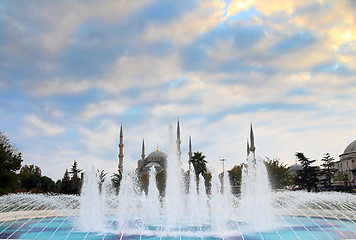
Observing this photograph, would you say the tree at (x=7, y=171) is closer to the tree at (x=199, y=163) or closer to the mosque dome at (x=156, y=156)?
the tree at (x=199, y=163)

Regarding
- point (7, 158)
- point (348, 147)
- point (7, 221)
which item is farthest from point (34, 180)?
point (348, 147)

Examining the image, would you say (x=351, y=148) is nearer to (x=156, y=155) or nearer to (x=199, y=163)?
(x=199, y=163)

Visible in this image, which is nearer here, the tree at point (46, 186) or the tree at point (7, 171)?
the tree at point (7, 171)

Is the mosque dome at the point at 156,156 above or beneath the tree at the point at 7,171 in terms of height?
above

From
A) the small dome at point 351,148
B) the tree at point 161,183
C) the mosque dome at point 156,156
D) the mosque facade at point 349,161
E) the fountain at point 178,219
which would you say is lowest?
the fountain at point 178,219

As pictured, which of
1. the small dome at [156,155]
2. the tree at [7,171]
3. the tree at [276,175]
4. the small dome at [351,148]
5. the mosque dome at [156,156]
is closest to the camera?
the tree at [7,171]

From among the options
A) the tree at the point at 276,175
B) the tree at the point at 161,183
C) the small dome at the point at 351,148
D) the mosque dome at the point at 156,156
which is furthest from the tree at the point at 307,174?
the mosque dome at the point at 156,156

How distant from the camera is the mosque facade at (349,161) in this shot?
57000 mm

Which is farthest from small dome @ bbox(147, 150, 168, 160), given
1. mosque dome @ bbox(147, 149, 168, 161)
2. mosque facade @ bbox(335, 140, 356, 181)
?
mosque facade @ bbox(335, 140, 356, 181)

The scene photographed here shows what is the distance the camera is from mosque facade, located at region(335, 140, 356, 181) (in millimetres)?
57000

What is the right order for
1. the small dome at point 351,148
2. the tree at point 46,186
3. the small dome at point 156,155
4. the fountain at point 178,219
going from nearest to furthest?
the fountain at point 178,219 → the tree at point 46,186 → the small dome at point 351,148 → the small dome at point 156,155

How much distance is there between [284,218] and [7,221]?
12743mm

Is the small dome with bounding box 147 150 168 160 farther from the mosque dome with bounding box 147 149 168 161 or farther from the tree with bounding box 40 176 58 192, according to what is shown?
the tree with bounding box 40 176 58 192

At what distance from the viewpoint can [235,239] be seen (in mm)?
10156
